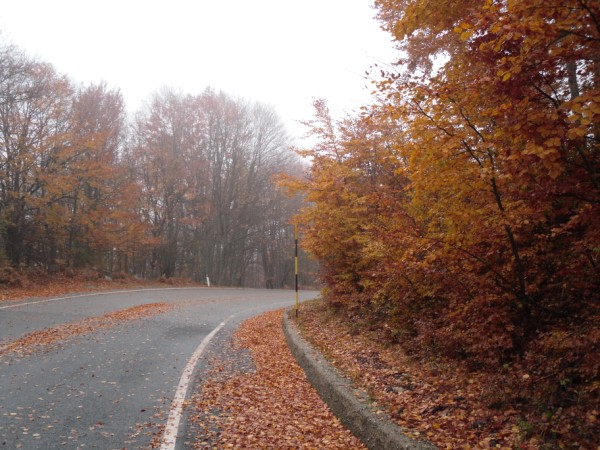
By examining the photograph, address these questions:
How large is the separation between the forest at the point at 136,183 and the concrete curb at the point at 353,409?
16.1 meters

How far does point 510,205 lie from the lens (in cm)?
505

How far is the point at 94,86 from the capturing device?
27.2 metres

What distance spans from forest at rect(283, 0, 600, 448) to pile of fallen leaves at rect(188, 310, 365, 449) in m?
1.79

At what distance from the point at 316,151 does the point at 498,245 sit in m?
7.40

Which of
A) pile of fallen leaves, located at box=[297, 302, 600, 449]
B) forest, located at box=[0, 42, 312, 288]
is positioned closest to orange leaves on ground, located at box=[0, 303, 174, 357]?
pile of fallen leaves, located at box=[297, 302, 600, 449]

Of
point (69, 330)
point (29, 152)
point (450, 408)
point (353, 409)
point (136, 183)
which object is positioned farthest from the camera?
point (136, 183)

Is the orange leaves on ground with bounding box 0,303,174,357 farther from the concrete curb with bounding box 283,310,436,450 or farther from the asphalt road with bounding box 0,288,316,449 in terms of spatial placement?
the concrete curb with bounding box 283,310,436,450

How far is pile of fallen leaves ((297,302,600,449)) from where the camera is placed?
149 inches

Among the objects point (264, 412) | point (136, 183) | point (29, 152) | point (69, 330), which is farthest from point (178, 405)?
point (136, 183)

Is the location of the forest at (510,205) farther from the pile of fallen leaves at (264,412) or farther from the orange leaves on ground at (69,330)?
the orange leaves on ground at (69,330)

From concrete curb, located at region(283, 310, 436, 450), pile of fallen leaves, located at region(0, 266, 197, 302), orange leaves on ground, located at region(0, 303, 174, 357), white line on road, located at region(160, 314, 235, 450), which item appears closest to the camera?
concrete curb, located at region(283, 310, 436, 450)

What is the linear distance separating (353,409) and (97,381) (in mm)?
3713

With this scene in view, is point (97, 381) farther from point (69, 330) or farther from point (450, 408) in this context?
point (450, 408)

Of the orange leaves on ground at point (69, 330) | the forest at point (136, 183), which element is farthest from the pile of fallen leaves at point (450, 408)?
the forest at point (136, 183)
